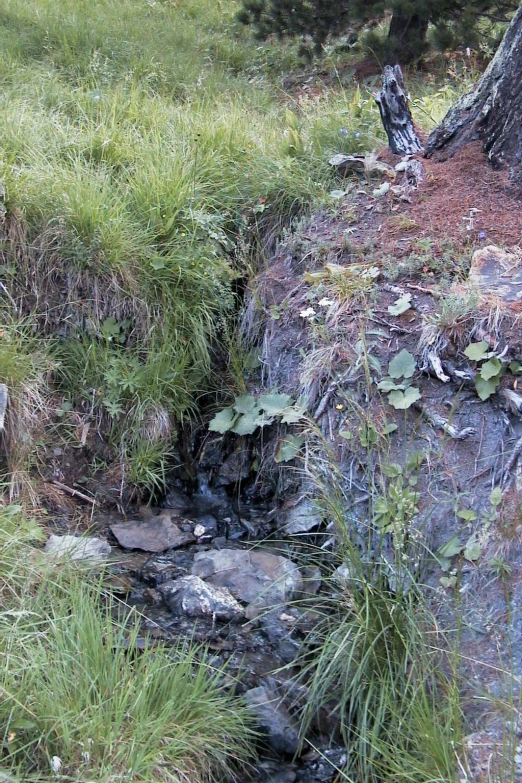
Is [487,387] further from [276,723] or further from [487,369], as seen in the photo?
[276,723]

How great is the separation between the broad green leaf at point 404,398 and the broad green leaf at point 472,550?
2.13ft

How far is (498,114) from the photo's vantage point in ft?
13.9

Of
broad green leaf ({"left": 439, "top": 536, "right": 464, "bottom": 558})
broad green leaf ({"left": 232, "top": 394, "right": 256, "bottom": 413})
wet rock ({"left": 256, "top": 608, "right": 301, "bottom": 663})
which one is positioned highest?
broad green leaf ({"left": 439, "top": 536, "right": 464, "bottom": 558})

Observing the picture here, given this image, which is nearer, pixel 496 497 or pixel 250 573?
pixel 496 497

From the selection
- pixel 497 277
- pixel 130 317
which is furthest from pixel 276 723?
pixel 130 317

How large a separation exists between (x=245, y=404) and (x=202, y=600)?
1115mm

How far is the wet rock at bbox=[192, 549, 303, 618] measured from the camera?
323 centimetres

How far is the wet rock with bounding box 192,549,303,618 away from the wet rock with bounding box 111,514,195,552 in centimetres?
17

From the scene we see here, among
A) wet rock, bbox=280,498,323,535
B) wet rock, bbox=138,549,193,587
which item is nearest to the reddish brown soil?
wet rock, bbox=280,498,323,535

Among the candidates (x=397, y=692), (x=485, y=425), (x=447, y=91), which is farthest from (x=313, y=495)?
(x=447, y=91)

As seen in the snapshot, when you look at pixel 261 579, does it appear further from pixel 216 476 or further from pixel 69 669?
pixel 69 669

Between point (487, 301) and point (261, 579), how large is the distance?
156 cm

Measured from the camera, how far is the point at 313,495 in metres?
3.43

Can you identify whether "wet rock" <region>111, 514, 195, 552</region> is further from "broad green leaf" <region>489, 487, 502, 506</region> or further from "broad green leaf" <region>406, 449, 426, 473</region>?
"broad green leaf" <region>489, 487, 502, 506</region>
